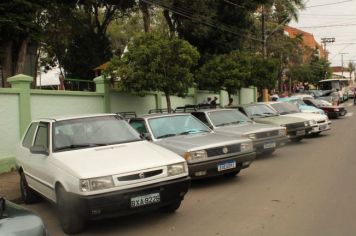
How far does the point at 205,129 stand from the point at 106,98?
712cm

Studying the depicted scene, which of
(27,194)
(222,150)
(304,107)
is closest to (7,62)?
(27,194)

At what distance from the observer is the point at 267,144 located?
468 inches

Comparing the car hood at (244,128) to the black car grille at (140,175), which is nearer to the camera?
the black car grille at (140,175)

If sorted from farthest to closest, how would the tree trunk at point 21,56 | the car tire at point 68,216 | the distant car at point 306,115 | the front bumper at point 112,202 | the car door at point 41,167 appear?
the tree trunk at point 21,56, the distant car at point 306,115, the car door at point 41,167, the car tire at point 68,216, the front bumper at point 112,202

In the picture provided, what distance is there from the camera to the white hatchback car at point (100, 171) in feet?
19.6

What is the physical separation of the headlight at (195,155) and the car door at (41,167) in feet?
8.22

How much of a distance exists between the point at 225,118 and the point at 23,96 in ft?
18.1

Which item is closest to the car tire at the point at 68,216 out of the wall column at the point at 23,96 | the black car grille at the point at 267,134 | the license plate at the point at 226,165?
the license plate at the point at 226,165

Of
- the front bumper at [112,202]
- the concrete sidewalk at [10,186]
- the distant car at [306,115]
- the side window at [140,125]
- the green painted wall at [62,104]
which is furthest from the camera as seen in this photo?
the distant car at [306,115]

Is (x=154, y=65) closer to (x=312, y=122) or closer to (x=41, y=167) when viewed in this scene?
(x=312, y=122)

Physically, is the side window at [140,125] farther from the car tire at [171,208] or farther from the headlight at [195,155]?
the car tire at [171,208]

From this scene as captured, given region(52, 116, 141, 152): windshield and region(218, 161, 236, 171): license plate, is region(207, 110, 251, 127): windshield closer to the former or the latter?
region(218, 161, 236, 171): license plate

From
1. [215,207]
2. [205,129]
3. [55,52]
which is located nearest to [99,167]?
[215,207]

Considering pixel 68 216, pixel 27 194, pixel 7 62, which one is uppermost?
pixel 7 62
